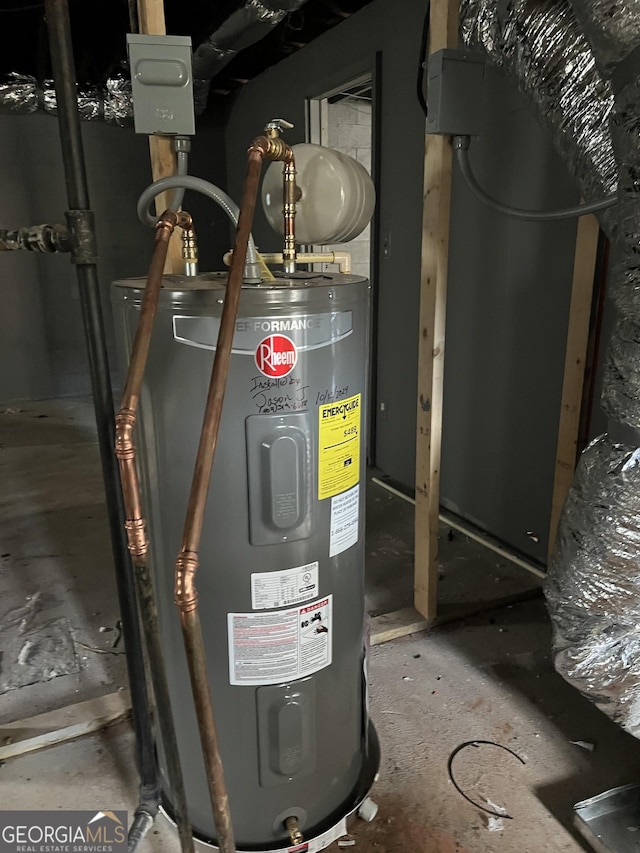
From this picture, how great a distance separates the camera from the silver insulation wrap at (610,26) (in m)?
1.05

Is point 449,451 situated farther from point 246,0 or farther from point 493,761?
point 246,0

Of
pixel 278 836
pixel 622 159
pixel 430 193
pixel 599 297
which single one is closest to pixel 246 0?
pixel 430 193

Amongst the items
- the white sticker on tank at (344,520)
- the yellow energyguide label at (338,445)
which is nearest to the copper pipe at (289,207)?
the yellow energyguide label at (338,445)

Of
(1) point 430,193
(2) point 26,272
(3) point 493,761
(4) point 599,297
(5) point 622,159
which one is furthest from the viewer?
(2) point 26,272

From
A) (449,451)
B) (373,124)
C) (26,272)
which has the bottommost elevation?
(449,451)

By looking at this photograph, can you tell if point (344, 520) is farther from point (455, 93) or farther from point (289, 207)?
point (455, 93)

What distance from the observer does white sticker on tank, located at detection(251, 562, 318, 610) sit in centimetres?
110

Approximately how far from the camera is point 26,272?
4.79 m

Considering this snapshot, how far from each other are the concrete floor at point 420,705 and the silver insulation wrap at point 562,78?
4.03 ft

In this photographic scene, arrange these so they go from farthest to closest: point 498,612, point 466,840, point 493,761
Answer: point 498,612, point 493,761, point 466,840

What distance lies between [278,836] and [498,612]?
109 centimetres

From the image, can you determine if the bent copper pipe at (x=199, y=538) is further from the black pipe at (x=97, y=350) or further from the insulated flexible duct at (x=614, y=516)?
the insulated flexible duct at (x=614, y=516)

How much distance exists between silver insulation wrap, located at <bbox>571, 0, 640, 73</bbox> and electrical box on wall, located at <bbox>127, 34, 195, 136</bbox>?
28.2 inches

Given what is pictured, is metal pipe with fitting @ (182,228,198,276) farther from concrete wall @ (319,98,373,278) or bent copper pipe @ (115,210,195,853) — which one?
concrete wall @ (319,98,373,278)
